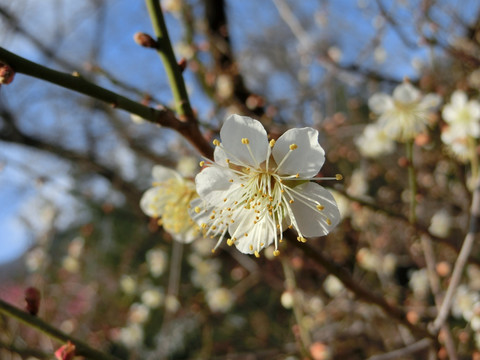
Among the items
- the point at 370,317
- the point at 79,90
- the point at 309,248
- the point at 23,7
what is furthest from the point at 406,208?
the point at 23,7

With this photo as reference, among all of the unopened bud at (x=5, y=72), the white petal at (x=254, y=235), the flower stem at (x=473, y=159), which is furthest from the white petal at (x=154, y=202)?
the flower stem at (x=473, y=159)

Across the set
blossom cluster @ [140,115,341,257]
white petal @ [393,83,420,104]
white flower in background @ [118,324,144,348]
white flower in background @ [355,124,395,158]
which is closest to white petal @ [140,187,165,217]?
blossom cluster @ [140,115,341,257]

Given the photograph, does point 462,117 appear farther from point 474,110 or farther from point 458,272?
point 458,272

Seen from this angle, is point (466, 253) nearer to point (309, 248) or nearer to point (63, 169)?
point (309, 248)

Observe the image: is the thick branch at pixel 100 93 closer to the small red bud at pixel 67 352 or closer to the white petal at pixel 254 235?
the white petal at pixel 254 235

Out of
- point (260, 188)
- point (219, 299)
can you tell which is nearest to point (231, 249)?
point (219, 299)
